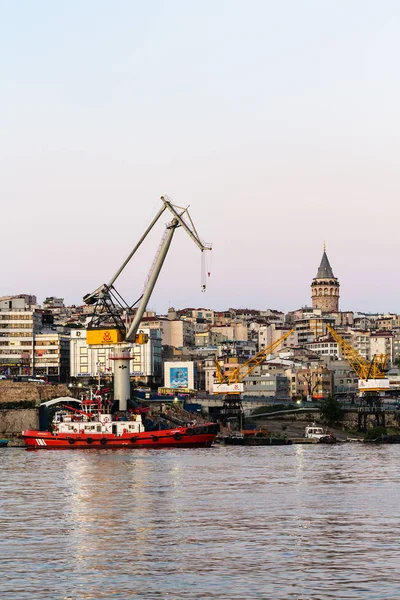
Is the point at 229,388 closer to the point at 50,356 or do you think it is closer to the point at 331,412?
the point at 331,412

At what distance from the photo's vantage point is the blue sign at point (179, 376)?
194 meters

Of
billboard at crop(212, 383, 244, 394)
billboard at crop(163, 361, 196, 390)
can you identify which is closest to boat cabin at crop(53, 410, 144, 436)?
billboard at crop(212, 383, 244, 394)

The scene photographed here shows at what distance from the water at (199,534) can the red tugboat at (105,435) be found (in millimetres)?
36505

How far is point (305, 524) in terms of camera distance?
45.0 metres

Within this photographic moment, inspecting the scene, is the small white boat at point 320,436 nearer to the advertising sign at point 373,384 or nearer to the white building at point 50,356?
the advertising sign at point 373,384

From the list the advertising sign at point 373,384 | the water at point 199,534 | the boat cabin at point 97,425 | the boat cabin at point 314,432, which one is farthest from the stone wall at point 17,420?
the water at point 199,534

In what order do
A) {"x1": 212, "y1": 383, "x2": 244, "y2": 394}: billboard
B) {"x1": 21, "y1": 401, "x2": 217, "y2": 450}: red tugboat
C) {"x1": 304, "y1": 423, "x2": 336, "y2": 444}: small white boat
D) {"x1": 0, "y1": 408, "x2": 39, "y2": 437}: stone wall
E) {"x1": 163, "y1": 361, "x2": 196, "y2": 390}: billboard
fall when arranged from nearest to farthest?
1. {"x1": 21, "y1": 401, "x2": 217, "y2": 450}: red tugboat
2. {"x1": 304, "y1": 423, "x2": 336, "y2": 444}: small white boat
3. {"x1": 0, "y1": 408, "x2": 39, "y2": 437}: stone wall
4. {"x1": 212, "y1": 383, "x2": 244, "y2": 394}: billboard
5. {"x1": 163, "y1": 361, "x2": 196, "y2": 390}: billboard

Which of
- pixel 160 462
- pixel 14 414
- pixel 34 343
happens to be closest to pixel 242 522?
pixel 160 462

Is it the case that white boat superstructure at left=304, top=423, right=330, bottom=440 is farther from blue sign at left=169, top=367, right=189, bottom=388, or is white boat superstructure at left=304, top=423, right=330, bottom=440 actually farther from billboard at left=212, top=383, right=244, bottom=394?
blue sign at left=169, top=367, right=189, bottom=388

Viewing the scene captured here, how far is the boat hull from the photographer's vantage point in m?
113

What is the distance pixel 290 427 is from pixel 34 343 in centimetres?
5035

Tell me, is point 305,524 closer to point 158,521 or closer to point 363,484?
point 158,521

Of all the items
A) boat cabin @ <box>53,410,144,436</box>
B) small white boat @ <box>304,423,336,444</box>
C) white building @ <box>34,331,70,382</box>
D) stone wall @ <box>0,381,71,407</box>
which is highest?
white building @ <box>34,331,70,382</box>

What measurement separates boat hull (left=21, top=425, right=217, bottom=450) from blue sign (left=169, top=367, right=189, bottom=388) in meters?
75.6
